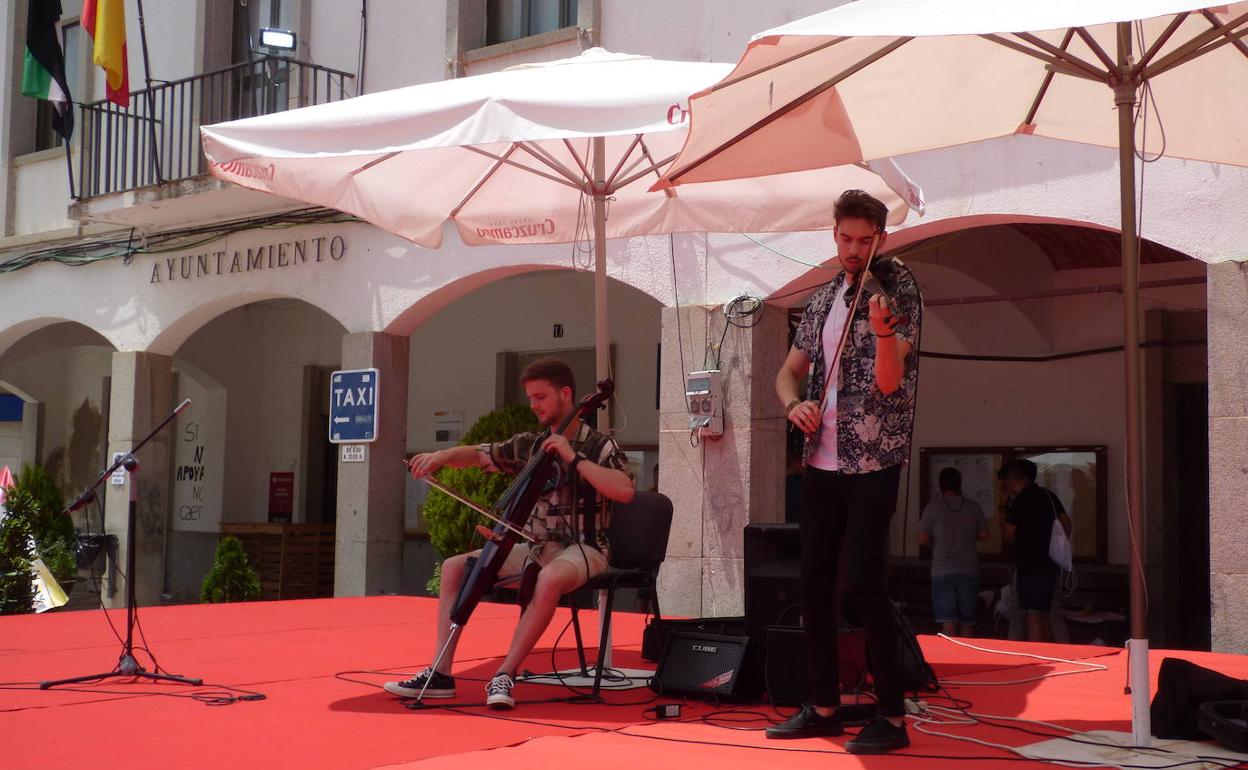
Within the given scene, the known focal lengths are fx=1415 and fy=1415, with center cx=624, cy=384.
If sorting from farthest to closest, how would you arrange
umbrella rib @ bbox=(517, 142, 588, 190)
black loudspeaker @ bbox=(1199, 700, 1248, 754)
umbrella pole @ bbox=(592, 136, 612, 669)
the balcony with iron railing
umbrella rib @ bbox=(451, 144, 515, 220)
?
the balcony with iron railing < umbrella rib @ bbox=(451, 144, 515, 220) < umbrella rib @ bbox=(517, 142, 588, 190) < umbrella pole @ bbox=(592, 136, 612, 669) < black loudspeaker @ bbox=(1199, 700, 1248, 754)

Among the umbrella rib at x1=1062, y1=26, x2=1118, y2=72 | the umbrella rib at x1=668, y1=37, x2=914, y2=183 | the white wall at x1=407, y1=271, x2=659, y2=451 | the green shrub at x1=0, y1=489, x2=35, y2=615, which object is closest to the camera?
the umbrella rib at x1=1062, y1=26, x2=1118, y2=72

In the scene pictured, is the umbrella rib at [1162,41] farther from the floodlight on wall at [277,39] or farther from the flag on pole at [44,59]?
the flag on pole at [44,59]

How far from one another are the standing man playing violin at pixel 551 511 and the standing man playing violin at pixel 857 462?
117 centimetres

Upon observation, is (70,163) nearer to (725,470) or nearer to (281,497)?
(281,497)

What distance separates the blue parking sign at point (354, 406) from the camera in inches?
488

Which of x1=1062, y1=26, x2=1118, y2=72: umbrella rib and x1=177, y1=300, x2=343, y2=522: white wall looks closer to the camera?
x1=1062, y1=26, x2=1118, y2=72: umbrella rib

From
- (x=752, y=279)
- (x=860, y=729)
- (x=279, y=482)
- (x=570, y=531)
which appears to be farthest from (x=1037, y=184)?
(x=279, y=482)

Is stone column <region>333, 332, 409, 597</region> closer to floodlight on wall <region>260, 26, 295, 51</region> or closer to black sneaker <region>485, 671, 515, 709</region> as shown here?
→ floodlight on wall <region>260, 26, 295, 51</region>

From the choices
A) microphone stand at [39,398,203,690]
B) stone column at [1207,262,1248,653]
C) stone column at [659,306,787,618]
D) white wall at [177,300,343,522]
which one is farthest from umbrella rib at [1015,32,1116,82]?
white wall at [177,300,343,522]

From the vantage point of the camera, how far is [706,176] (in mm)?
5422

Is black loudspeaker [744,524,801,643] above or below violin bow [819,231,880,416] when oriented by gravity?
below

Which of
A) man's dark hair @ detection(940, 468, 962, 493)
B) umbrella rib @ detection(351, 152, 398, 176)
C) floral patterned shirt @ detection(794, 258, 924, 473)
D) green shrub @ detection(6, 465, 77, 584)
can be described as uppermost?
umbrella rib @ detection(351, 152, 398, 176)

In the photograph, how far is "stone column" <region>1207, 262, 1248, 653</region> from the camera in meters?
7.84

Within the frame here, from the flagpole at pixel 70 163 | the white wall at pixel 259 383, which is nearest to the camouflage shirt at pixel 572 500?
the flagpole at pixel 70 163
